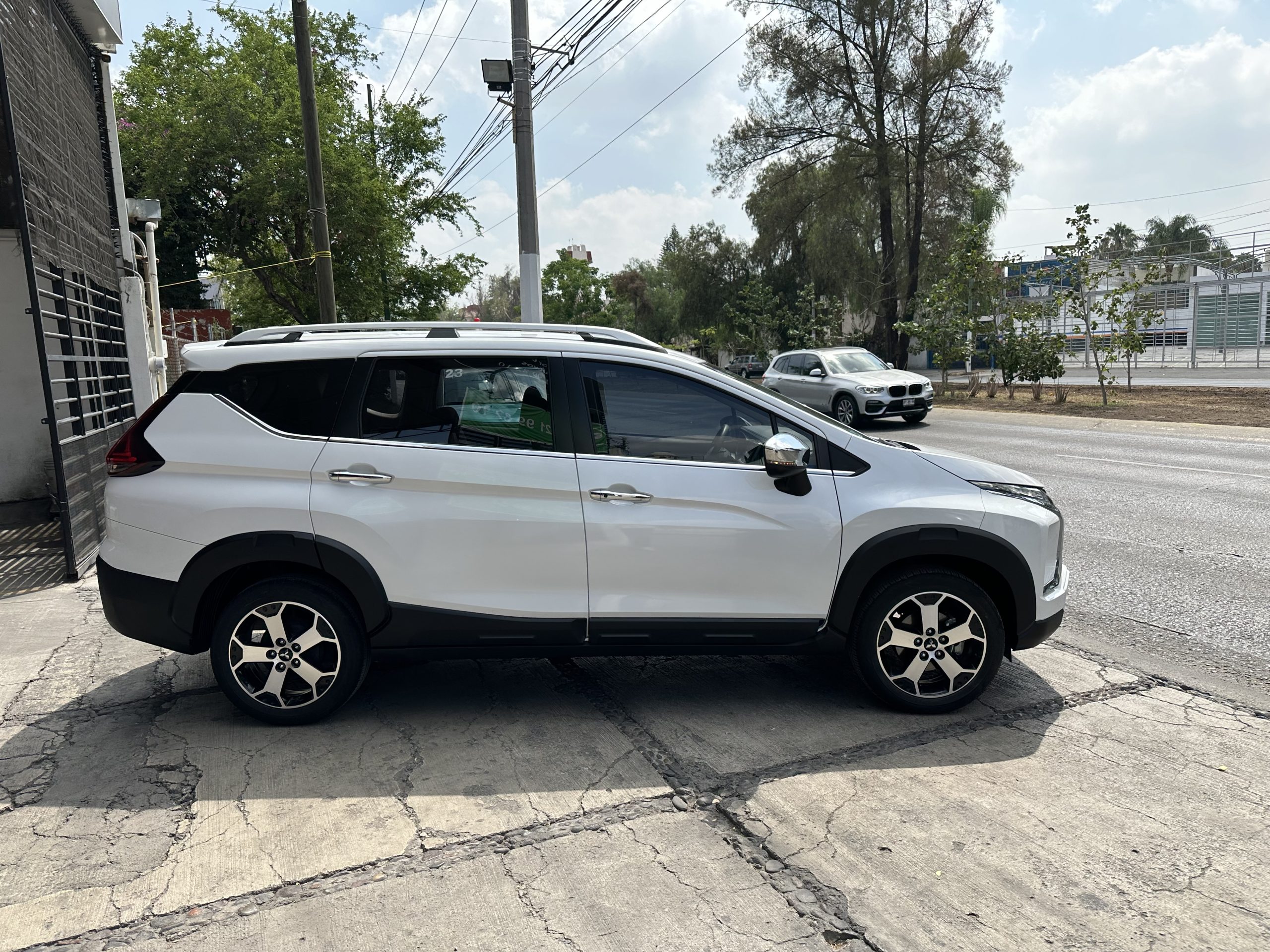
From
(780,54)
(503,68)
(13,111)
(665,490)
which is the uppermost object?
(780,54)

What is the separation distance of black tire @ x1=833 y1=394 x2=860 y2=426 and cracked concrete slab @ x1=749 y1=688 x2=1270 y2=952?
13943 mm

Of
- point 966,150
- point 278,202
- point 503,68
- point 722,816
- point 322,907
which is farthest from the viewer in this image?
point 966,150

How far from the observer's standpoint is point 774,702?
4.34 m

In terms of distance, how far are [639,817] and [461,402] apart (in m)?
1.97

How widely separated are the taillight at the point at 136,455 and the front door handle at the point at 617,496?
6.44ft

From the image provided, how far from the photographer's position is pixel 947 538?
4.01 m

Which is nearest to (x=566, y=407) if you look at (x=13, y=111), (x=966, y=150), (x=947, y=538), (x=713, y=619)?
(x=713, y=619)

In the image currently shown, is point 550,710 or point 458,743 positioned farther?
point 550,710

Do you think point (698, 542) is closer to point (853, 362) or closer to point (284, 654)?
point (284, 654)

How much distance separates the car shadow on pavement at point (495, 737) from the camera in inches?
139

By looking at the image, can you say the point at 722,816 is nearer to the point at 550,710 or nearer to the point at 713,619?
the point at 713,619

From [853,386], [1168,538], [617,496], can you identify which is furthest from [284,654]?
[853,386]

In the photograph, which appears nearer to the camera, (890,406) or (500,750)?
(500,750)

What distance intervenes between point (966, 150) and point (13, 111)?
1198 inches
